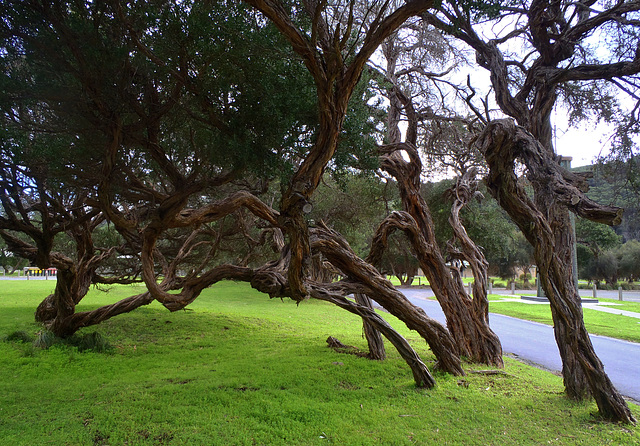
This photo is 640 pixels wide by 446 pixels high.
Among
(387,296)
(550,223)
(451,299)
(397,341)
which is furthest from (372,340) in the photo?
(550,223)

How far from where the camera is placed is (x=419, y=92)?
35.0ft

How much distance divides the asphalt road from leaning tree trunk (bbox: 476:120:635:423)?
2.09m

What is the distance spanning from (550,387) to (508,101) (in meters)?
4.65

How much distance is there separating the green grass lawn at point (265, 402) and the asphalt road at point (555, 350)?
1.07 meters

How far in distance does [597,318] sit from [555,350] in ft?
18.3

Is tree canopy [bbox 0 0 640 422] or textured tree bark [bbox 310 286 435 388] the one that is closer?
tree canopy [bbox 0 0 640 422]

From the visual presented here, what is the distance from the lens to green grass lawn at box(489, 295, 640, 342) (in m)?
11.6

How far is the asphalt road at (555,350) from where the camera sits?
7.32 meters

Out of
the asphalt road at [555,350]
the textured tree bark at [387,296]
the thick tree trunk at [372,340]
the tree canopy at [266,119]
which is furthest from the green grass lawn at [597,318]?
the thick tree trunk at [372,340]

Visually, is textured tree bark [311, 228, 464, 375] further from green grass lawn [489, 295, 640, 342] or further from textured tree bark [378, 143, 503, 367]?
green grass lawn [489, 295, 640, 342]

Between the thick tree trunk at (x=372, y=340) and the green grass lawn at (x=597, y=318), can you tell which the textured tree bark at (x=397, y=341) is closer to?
the thick tree trunk at (x=372, y=340)

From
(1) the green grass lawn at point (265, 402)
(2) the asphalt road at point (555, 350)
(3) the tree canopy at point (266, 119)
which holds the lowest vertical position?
(1) the green grass lawn at point (265, 402)

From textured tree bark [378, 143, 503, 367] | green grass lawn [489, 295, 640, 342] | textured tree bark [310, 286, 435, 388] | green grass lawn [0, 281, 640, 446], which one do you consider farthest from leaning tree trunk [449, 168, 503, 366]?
green grass lawn [489, 295, 640, 342]

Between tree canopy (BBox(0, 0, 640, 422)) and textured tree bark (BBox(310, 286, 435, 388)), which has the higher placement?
tree canopy (BBox(0, 0, 640, 422))
